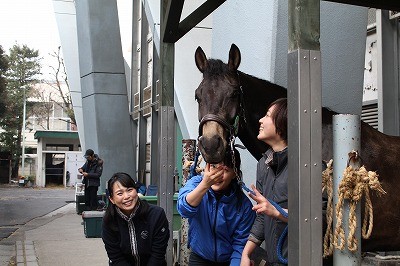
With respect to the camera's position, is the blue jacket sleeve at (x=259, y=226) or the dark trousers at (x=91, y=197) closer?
the blue jacket sleeve at (x=259, y=226)

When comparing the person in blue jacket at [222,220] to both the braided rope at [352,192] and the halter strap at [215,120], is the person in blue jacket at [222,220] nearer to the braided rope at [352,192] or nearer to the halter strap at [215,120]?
the halter strap at [215,120]

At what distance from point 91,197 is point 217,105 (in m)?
11.9

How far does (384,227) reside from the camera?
3.62 m

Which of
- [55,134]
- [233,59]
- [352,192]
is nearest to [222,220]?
[233,59]

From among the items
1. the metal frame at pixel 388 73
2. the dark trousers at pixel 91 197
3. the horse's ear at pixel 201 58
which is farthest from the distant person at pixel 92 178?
the horse's ear at pixel 201 58

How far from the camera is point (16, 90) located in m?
51.9

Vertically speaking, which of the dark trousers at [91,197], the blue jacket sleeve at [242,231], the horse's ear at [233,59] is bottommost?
the dark trousers at [91,197]

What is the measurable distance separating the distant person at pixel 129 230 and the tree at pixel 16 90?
44.9m

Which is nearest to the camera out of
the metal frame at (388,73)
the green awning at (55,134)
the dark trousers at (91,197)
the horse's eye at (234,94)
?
the horse's eye at (234,94)

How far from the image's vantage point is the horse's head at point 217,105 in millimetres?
3508

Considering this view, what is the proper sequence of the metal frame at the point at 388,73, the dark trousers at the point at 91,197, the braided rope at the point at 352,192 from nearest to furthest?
the braided rope at the point at 352,192, the metal frame at the point at 388,73, the dark trousers at the point at 91,197

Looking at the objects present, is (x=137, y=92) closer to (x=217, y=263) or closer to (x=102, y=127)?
(x=102, y=127)

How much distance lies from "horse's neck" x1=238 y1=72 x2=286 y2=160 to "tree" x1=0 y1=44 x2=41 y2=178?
4530 cm

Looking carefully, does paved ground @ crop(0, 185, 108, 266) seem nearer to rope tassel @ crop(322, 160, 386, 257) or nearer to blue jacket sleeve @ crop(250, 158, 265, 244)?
blue jacket sleeve @ crop(250, 158, 265, 244)
